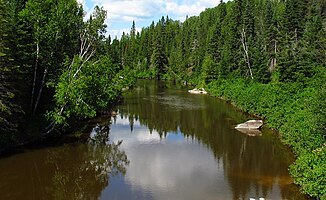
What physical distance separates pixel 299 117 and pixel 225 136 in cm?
716

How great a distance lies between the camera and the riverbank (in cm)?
1772

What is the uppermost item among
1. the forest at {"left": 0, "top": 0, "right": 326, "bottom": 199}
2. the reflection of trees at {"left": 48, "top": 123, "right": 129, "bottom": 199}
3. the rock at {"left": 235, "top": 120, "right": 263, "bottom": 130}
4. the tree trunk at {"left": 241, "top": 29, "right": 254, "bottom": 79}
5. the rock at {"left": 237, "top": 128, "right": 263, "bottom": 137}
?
the tree trunk at {"left": 241, "top": 29, "right": 254, "bottom": 79}

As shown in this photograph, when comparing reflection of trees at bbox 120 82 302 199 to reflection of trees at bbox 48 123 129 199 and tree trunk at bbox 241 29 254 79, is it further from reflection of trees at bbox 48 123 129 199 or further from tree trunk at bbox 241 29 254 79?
tree trunk at bbox 241 29 254 79

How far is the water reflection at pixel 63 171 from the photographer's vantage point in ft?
62.5

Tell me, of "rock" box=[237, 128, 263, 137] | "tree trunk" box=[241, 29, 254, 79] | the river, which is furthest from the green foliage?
"tree trunk" box=[241, 29, 254, 79]

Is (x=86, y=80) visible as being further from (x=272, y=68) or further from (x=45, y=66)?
(x=272, y=68)

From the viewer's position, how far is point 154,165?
77.7ft

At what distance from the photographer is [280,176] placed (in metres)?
21.8

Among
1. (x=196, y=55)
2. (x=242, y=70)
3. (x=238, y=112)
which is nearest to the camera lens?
(x=238, y=112)

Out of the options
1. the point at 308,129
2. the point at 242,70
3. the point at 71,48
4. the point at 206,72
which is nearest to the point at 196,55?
the point at 206,72

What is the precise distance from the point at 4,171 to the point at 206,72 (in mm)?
49151

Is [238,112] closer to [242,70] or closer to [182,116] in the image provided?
[182,116]

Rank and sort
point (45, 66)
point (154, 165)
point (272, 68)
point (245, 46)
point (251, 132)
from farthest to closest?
point (245, 46) < point (272, 68) < point (251, 132) < point (45, 66) < point (154, 165)

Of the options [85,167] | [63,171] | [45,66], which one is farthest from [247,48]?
[63,171]
